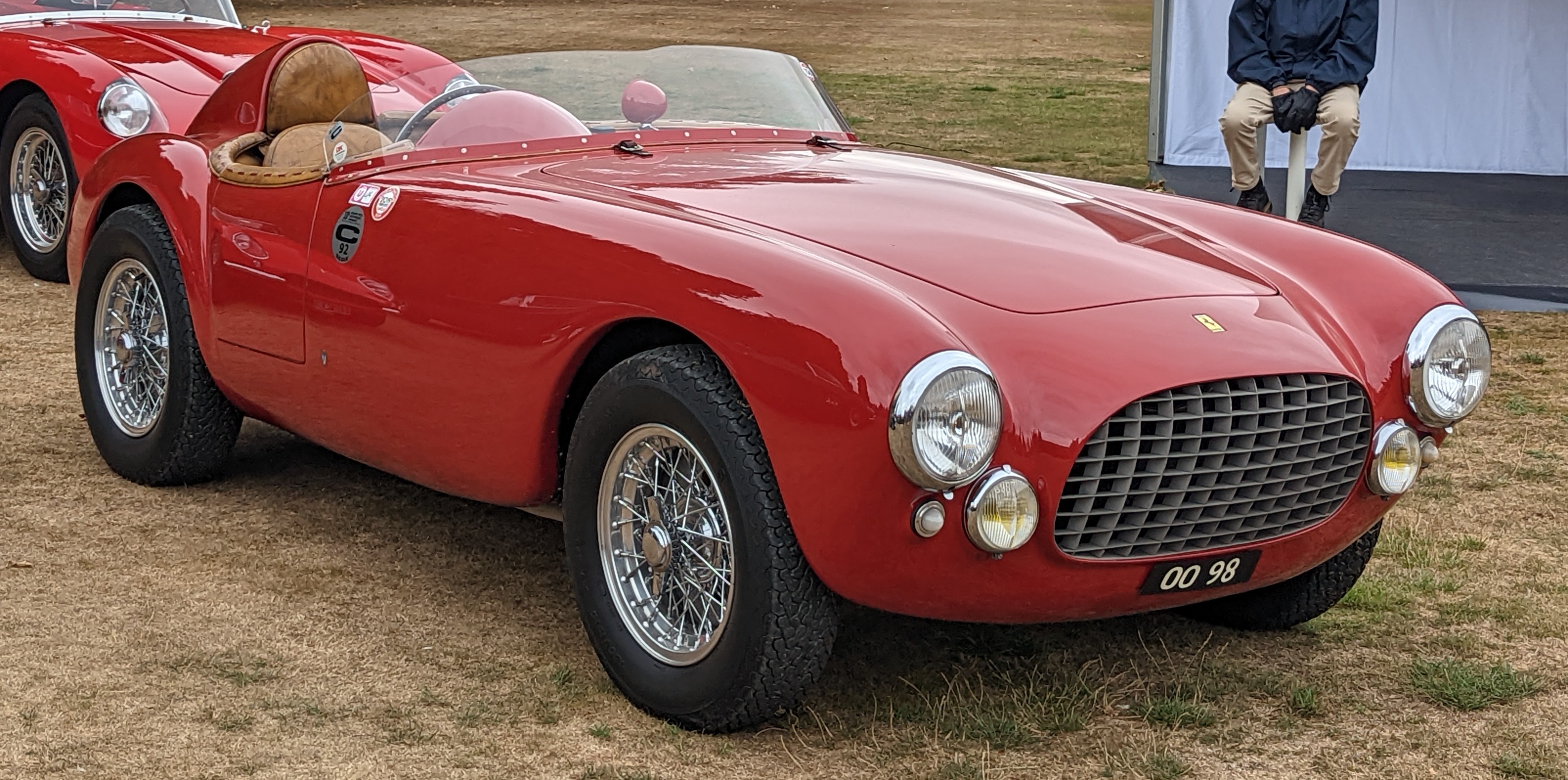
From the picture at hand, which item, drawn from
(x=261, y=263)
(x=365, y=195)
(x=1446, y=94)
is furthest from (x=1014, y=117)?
(x=365, y=195)

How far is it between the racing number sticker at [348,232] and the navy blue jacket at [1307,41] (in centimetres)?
537

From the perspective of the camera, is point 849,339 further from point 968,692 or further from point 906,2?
point 906,2

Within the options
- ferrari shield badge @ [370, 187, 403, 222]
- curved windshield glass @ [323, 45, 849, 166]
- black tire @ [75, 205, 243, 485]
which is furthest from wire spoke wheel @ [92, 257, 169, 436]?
ferrari shield badge @ [370, 187, 403, 222]

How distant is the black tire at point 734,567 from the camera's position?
2.90 m

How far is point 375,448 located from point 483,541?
0.51 meters

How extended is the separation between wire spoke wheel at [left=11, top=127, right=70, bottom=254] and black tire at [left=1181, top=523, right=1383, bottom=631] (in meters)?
5.50

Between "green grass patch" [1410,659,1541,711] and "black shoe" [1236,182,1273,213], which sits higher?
"black shoe" [1236,182,1273,213]

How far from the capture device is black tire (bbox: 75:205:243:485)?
4.44 m

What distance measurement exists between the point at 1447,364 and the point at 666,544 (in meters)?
1.59

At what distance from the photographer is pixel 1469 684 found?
11.1ft

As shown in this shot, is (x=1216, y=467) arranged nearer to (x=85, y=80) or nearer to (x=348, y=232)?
(x=348, y=232)

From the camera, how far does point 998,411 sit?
9.10 feet

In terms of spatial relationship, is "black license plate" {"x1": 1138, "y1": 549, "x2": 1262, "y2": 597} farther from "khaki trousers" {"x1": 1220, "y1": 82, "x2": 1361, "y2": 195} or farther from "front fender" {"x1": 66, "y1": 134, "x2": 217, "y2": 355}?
"khaki trousers" {"x1": 1220, "y1": 82, "x2": 1361, "y2": 195}

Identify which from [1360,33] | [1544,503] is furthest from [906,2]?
[1544,503]
